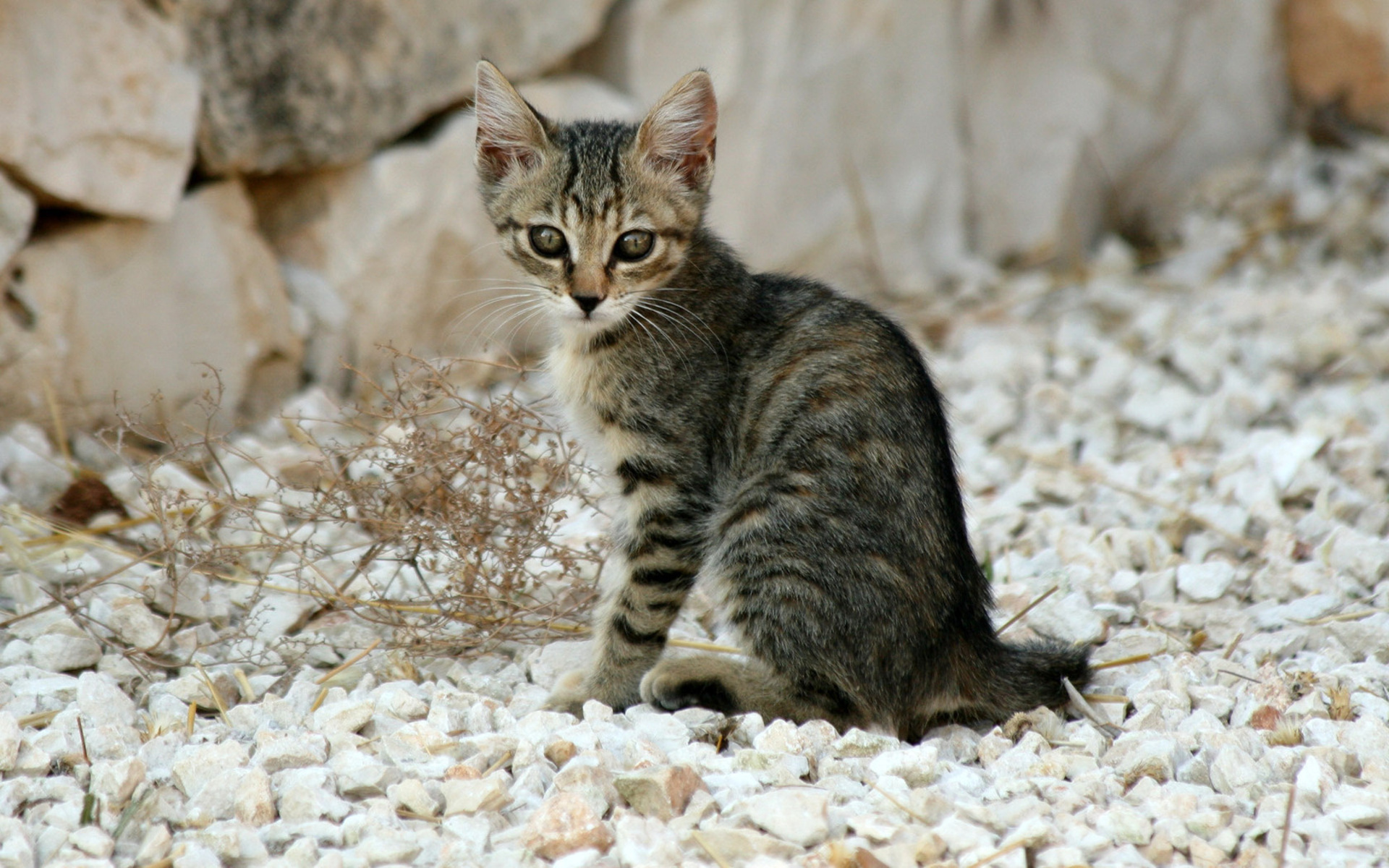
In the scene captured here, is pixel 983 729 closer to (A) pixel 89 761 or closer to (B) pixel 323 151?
(A) pixel 89 761

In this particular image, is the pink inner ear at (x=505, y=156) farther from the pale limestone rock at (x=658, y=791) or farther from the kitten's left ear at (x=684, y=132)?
the pale limestone rock at (x=658, y=791)

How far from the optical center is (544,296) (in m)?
3.16

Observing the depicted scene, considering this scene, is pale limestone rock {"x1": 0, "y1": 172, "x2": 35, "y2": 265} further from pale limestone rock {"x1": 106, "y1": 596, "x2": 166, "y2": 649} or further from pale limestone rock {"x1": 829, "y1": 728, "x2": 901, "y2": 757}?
pale limestone rock {"x1": 829, "y1": 728, "x2": 901, "y2": 757}

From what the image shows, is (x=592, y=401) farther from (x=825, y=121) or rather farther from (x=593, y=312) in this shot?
(x=825, y=121)

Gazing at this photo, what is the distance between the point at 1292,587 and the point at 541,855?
213cm

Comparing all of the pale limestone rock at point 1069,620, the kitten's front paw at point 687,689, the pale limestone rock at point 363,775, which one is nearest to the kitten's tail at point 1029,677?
the pale limestone rock at point 1069,620

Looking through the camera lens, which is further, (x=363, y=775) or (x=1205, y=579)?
(x=1205, y=579)

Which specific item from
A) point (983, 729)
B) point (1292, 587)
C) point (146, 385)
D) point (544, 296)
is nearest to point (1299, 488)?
point (1292, 587)

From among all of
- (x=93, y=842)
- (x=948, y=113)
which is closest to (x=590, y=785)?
(x=93, y=842)

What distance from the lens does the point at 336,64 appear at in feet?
15.5

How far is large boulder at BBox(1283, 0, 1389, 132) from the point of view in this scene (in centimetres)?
711

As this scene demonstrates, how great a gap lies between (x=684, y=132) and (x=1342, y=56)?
5459 millimetres

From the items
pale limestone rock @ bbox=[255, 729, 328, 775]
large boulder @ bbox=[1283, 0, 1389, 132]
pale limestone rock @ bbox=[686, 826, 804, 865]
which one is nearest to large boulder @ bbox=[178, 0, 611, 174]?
pale limestone rock @ bbox=[255, 729, 328, 775]

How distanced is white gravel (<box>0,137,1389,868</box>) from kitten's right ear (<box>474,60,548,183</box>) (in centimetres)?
109
